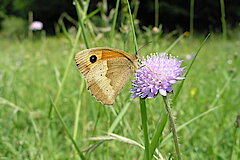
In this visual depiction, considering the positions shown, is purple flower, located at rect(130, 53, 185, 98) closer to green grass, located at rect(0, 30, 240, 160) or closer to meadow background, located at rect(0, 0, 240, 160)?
meadow background, located at rect(0, 0, 240, 160)

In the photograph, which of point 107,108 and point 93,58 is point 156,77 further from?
point 107,108

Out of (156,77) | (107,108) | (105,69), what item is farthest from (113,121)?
(156,77)

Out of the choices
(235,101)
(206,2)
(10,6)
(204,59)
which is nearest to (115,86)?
(235,101)

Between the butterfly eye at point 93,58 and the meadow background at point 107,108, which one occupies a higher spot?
the butterfly eye at point 93,58

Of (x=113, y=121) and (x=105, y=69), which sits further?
(x=113, y=121)

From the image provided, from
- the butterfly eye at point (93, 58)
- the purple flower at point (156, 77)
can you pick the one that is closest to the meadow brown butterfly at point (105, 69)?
the butterfly eye at point (93, 58)

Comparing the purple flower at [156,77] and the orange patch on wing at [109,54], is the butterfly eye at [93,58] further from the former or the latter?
the purple flower at [156,77]
